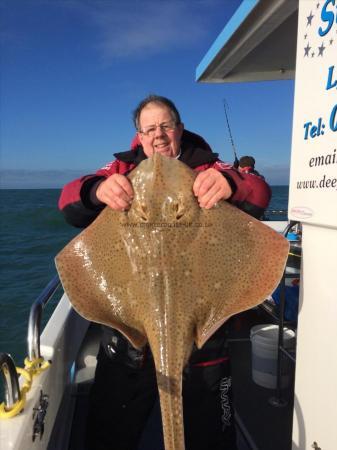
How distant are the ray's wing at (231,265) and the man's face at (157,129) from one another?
2.57ft

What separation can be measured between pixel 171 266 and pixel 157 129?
3.51 ft

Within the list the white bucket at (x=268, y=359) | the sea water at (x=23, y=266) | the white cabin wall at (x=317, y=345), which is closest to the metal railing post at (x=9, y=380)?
the white cabin wall at (x=317, y=345)

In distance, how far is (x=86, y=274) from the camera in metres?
2.17

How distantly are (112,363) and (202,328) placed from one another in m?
0.92

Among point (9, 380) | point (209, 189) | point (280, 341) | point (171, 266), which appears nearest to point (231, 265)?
point (171, 266)

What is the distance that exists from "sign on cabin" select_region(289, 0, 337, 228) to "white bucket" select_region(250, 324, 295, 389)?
2.20 meters

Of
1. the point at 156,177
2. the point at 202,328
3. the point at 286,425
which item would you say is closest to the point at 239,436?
the point at 286,425

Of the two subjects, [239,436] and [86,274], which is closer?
[86,274]

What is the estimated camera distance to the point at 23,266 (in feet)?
55.5

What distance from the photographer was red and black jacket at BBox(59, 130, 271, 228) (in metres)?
2.38

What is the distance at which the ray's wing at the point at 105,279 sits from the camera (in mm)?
2105

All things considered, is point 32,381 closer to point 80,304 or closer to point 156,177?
point 80,304

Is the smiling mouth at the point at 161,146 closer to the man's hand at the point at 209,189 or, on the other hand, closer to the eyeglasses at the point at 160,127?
the eyeglasses at the point at 160,127

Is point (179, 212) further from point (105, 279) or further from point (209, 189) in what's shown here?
point (105, 279)
